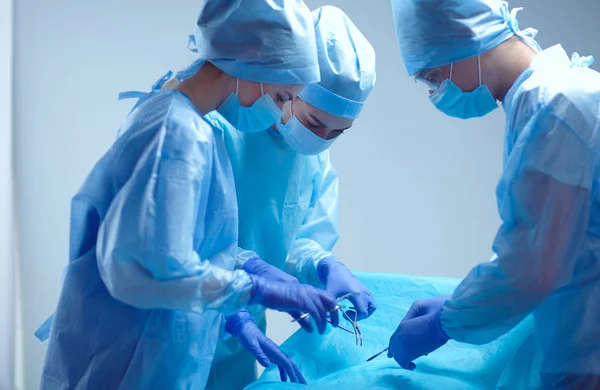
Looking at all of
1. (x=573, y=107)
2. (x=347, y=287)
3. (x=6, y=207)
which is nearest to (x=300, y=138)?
(x=347, y=287)

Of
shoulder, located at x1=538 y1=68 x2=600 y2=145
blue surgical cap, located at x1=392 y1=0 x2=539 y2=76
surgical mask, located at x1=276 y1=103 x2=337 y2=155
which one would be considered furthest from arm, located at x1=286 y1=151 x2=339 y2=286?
shoulder, located at x1=538 y1=68 x2=600 y2=145

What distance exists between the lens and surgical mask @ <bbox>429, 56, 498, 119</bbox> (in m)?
1.47

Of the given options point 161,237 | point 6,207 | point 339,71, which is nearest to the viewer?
point 161,237

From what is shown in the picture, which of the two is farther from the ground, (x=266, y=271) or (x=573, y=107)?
(x=573, y=107)

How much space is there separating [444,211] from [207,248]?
→ 2.02 m

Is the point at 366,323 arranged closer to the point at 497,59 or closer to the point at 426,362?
the point at 426,362

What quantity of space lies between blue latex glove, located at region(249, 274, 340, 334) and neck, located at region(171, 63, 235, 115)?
0.40 meters

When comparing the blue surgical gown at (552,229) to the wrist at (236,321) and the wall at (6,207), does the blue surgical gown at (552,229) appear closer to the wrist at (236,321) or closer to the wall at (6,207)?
the wrist at (236,321)

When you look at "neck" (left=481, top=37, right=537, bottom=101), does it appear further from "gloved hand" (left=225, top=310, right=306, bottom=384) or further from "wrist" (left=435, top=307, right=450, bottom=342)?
"gloved hand" (left=225, top=310, right=306, bottom=384)

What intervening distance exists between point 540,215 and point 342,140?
76.3 inches

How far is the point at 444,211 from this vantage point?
3172mm

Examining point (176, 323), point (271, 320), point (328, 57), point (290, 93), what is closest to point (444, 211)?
point (271, 320)

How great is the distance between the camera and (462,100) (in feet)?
4.98

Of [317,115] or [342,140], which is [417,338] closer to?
[317,115]
